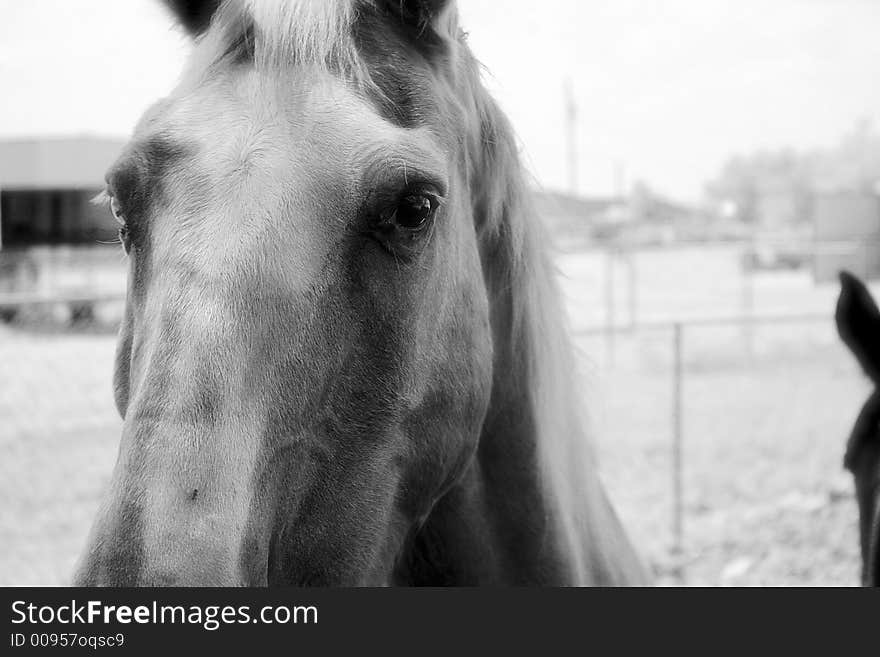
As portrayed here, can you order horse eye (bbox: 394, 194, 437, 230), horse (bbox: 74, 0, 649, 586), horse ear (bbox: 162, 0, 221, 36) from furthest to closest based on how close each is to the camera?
1. horse ear (bbox: 162, 0, 221, 36)
2. horse eye (bbox: 394, 194, 437, 230)
3. horse (bbox: 74, 0, 649, 586)

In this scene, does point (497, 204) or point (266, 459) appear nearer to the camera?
point (266, 459)

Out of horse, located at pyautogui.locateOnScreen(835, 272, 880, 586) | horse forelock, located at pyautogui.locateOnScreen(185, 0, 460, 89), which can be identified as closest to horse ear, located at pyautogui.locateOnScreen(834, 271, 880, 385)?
horse, located at pyautogui.locateOnScreen(835, 272, 880, 586)

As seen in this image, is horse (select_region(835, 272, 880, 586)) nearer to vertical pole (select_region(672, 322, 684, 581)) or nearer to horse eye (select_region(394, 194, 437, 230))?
horse eye (select_region(394, 194, 437, 230))

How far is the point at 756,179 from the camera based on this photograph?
4162cm

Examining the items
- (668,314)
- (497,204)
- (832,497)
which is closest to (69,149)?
(668,314)

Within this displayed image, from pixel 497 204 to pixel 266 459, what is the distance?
0.86 m

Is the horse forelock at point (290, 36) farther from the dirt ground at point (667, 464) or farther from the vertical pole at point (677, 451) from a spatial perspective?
the vertical pole at point (677, 451)

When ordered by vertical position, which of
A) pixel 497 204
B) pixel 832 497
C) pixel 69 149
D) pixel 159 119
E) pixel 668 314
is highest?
pixel 69 149

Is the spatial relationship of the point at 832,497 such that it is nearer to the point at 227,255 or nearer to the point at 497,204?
the point at 497,204

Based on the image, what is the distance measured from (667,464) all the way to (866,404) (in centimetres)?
541

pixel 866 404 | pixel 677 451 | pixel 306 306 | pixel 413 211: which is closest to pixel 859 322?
pixel 866 404

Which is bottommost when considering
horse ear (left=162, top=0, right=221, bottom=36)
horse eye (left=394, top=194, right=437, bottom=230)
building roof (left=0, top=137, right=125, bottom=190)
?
horse eye (left=394, top=194, right=437, bottom=230)

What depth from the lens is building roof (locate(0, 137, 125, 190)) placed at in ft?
48.6

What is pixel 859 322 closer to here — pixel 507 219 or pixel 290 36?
pixel 507 219
